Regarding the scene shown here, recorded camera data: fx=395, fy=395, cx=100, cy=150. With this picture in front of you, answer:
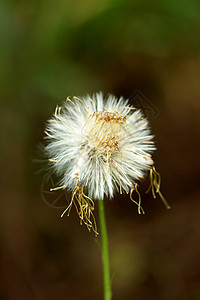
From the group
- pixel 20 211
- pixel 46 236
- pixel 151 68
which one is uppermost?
pixel 151 68

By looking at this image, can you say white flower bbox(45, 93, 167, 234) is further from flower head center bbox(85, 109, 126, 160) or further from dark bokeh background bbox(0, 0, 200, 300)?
dark bokeh background bbox(0, 0, 200, 300)

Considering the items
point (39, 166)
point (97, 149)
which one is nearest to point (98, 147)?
point (97, 149)

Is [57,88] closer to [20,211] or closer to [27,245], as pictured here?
[20,211]

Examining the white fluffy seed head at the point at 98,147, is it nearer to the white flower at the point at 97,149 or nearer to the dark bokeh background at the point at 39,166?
the white flower at the point at 97,149

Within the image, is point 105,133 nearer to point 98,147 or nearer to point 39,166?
point 98,147

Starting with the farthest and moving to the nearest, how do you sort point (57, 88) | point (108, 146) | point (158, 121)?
point (158, 121)
point (57, 88)
point (108, 146)

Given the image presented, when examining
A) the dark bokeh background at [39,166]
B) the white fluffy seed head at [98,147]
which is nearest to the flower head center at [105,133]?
the white fluffy seed head at [98,147]

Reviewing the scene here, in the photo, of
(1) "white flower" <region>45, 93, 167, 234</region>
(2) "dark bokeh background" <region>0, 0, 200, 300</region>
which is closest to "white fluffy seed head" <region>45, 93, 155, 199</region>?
(1) "white flower" <region>45, 93, 167, 234</region>

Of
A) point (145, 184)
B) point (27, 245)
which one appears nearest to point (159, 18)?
point (145, 184)
